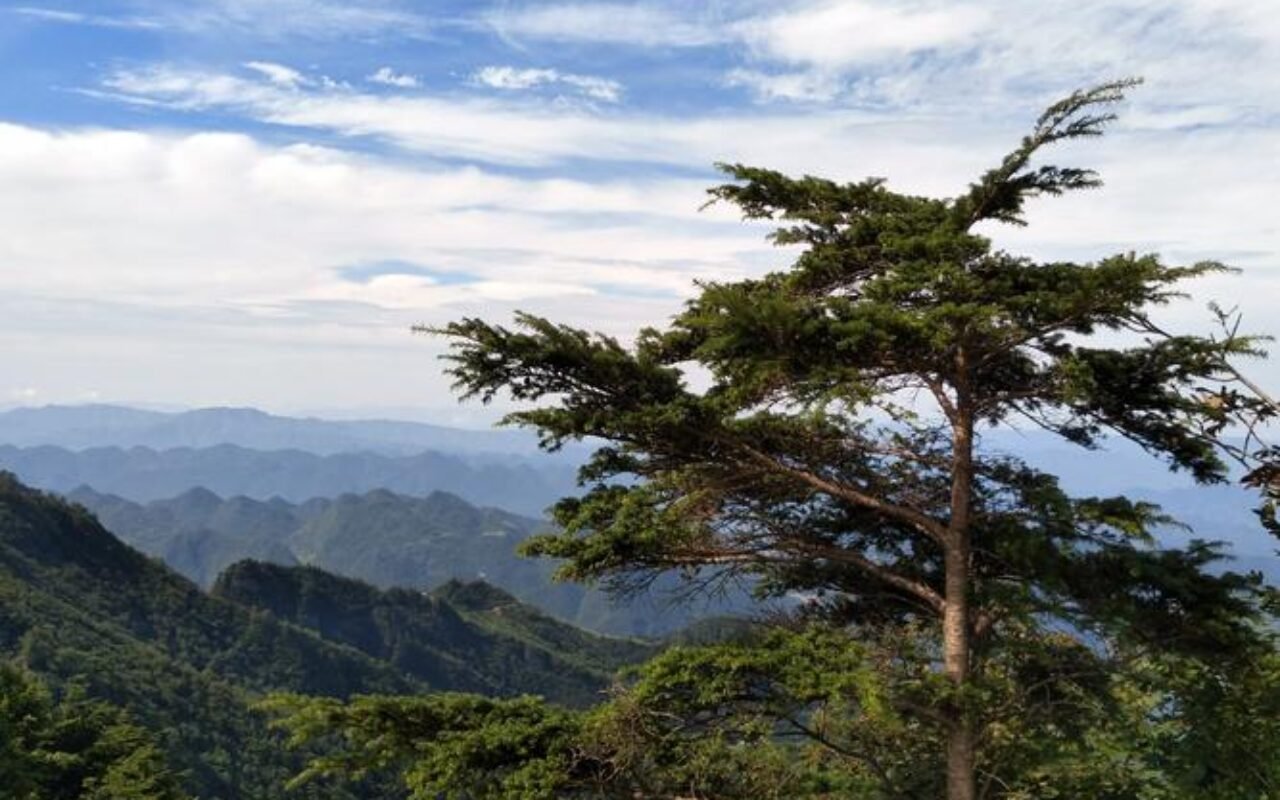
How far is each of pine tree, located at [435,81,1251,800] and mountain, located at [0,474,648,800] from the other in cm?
8130

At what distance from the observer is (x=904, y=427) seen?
35.2ft

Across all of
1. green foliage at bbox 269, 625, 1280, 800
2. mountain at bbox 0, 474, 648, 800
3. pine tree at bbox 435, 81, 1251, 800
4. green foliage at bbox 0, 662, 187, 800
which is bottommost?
mountain at bbox 0, 474, 648, 800

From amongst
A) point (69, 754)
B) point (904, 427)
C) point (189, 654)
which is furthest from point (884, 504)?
point (189, 654)

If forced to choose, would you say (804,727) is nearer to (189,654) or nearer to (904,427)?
(904,427)

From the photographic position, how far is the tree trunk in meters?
9.94

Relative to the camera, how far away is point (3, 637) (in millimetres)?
110438

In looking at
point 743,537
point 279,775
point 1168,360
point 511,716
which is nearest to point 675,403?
point 743,537

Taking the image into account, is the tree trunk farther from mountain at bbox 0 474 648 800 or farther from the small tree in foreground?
mountain at bbox 0 474 648 800

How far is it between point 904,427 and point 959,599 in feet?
6.67

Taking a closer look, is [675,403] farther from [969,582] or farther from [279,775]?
[279,775]

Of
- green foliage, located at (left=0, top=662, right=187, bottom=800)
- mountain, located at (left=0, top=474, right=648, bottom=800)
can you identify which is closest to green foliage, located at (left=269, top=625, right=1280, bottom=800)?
green foliage, located at (left=0, top=662, right=187, bottom=800)

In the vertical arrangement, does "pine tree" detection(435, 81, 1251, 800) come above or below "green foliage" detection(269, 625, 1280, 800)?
above

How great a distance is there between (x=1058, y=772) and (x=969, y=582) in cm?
293

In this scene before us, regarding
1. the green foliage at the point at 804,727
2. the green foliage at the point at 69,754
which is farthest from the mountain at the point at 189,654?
the green foliage at the point at 804,727
